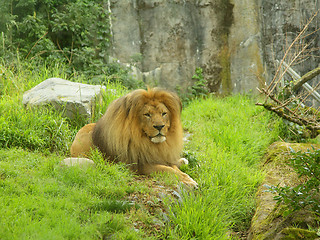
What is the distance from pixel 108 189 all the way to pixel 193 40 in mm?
7504

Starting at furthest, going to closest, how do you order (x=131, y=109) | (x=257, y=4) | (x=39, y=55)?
1. (x=257, y=4)
2. (x=39, y=55)
3. (x=131, y=109)

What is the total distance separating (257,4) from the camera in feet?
35.1

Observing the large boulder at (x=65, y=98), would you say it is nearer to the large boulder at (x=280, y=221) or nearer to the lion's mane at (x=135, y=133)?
the lion's mane at (x=135, y=133)

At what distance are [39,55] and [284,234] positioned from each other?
7603mm

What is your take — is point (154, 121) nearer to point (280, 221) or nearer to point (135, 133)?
point (135, 133)

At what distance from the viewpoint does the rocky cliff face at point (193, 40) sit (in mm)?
10750

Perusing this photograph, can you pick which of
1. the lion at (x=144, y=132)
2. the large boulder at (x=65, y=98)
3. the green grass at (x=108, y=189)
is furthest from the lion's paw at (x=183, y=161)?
the large boulder at (x=65, y=98)

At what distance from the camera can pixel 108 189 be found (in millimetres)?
4484

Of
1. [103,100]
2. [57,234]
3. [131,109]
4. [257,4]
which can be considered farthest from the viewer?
[257,4]

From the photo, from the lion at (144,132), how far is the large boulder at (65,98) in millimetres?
1576

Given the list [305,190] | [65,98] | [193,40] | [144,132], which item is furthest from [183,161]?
[193,40]

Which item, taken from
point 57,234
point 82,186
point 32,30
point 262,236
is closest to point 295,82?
point 262,236

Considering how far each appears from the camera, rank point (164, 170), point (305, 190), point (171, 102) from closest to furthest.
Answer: point (305, 190) → point (164, 170) → point (171, 102)

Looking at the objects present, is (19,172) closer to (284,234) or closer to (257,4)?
(284,234)
